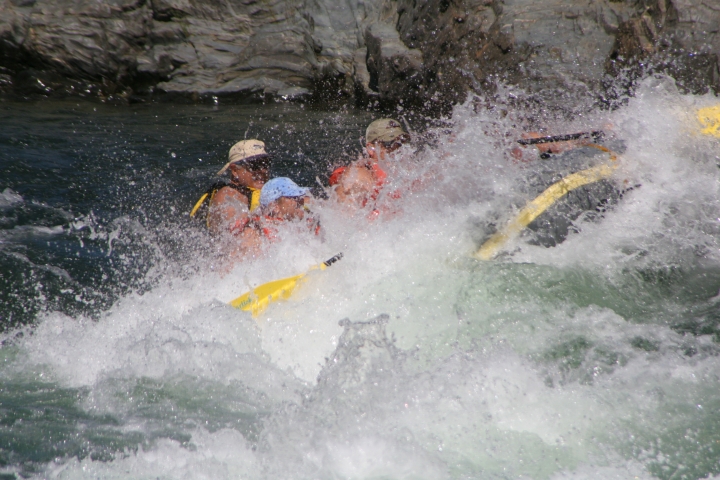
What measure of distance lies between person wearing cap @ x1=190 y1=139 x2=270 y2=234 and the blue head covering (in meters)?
0.15

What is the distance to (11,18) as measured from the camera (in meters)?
9.77

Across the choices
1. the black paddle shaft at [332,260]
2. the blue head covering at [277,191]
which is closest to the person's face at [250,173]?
the blue head covering at [277,191]

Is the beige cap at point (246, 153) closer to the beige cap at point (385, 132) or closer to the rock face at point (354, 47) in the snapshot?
the beige cap at point (385, 132)

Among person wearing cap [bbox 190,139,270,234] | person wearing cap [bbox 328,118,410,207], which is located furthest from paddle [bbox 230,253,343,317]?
person wearing cap [bbox 328,118,410,207]

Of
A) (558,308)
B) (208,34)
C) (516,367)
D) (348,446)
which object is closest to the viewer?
(348,446)

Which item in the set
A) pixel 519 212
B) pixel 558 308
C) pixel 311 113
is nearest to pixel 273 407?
pixel 558 308

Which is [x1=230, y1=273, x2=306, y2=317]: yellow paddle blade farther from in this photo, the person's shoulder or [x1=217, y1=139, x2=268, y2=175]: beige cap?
[x1=217, y1=139, x2=268, y2=175]: beige cap

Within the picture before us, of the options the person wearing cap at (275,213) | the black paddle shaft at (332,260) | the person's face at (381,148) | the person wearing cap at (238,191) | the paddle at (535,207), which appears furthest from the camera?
the person's face at (381,148)

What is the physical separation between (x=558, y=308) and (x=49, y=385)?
2733 mm

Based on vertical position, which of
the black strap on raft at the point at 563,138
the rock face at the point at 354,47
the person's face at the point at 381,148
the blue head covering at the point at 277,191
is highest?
the black strap on raft at the point at 563,138

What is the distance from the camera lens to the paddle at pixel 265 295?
3558 mm

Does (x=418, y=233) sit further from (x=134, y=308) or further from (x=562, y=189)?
(x=134, y=308)

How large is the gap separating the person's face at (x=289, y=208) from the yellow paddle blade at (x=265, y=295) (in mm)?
523

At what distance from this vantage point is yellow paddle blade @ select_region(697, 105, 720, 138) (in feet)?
15.6
